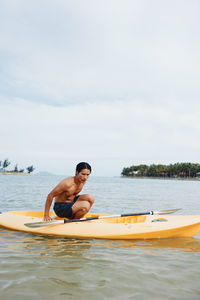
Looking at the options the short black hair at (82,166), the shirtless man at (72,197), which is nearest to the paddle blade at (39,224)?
the shirtless man at (72,197)

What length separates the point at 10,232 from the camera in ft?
17.3

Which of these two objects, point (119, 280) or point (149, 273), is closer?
point (119, 280)

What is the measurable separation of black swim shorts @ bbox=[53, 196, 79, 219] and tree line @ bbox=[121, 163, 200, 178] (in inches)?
5191

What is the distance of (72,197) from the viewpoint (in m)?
5.11

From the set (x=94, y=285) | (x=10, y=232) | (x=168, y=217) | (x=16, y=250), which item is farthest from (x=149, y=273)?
(x=10, y=232)

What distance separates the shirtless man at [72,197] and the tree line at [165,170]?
432ft

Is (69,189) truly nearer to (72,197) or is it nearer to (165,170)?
(72,197)

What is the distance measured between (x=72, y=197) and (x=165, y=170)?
144 meters

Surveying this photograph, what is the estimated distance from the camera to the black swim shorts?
5.02 meters

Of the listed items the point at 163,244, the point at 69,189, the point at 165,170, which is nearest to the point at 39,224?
the point at 69,189

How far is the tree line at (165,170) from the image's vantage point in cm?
13062

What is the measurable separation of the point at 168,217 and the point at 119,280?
2793mm

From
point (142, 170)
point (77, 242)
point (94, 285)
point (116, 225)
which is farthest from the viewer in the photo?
point (142, 170)

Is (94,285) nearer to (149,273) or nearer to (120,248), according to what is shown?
(149,273)
